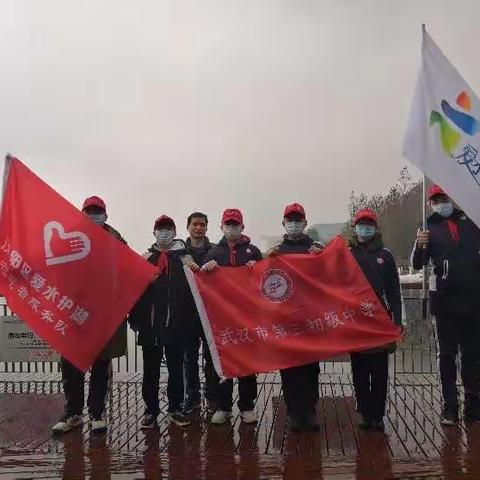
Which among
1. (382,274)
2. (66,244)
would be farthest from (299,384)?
(66,244)

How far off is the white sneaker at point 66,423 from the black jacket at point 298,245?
9.24 ft

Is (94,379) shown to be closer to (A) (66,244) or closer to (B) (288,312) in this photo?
(A) (66,244)

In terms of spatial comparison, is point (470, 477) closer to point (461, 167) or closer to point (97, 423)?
point (461, 167)

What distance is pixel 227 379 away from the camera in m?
6.35

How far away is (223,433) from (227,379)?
1.87 feet

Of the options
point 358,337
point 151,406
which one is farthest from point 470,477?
point 151,406

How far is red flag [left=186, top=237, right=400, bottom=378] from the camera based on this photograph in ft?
19.6

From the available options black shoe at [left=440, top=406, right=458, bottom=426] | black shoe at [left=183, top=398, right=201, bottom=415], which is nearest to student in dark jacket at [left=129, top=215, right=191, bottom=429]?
black shoe at [left=183, top=398, right=201, bottom=415]

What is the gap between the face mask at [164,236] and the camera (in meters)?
6.33

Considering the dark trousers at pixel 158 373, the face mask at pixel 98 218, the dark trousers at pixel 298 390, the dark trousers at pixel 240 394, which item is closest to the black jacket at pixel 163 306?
the dark trousers at pixel 158 373

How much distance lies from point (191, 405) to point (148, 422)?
0.87m

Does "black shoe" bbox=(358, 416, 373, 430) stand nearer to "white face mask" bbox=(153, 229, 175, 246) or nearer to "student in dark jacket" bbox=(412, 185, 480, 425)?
"student in dark jacket" bbox=(412, 185, 480, 425)

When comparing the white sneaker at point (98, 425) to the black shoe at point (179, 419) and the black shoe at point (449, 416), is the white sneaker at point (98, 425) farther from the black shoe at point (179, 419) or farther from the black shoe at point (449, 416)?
the black shoe at point (449, 416)

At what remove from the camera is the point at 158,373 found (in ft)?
20.7
